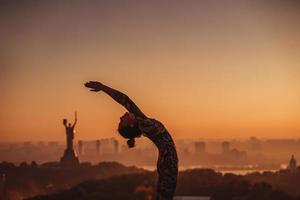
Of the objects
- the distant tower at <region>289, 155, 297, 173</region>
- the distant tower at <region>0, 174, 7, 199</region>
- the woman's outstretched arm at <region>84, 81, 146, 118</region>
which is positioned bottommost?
the distant tower at <region>0, 174, 7, 199</region>

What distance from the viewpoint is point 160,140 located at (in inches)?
46.3

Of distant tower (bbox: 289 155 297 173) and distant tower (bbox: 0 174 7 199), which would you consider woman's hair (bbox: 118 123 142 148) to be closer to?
distant tower (bbox: 0 174 7 199)

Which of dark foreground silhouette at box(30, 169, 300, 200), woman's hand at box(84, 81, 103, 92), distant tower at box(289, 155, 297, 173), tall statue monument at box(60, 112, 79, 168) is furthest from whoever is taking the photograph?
tall statue monument at box(60, 112, 79, 168)

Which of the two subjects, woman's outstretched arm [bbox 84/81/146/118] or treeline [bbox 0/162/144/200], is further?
treeline [bbox 0/162/144/200]

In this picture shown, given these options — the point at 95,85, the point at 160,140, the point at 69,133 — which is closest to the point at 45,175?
the point at 69,133

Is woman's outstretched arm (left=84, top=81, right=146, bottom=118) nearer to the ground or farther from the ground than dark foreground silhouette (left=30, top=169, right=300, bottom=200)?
farther from the ground

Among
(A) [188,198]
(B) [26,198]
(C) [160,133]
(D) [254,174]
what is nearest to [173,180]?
(C) [160,133]

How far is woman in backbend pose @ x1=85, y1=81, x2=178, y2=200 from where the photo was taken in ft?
3.81

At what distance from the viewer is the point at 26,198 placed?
237 inches

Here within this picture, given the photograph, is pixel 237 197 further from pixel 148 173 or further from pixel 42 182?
pixel 42 182

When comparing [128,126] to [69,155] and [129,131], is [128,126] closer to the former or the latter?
[129,131]

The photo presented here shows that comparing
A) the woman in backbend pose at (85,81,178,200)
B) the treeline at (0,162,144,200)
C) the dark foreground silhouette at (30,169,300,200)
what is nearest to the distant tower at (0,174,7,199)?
the treeline at (0,162,144,200)

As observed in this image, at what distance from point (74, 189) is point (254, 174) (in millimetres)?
2502

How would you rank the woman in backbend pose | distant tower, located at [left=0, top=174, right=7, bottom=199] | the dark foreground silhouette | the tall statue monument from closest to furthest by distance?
the woman in backbend pose < the dark foreground silhouette < distant tower, located at [left=0, top=174, right=7, bottom=199] < the tall statue monument
